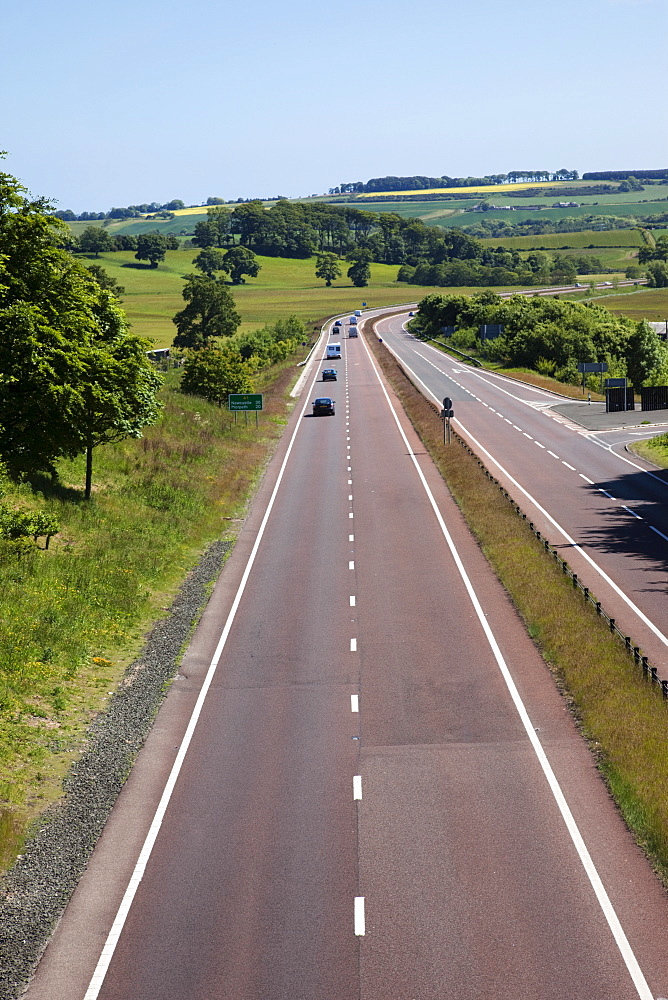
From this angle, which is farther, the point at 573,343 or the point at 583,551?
the point at 573,343

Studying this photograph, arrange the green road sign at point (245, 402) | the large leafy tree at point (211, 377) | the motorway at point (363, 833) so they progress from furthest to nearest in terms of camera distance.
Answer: the large leafy tree at point (211, 377) < the green road sign at point (245, 402) < the motorway at point (363, 833)

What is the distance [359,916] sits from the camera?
15609 mm

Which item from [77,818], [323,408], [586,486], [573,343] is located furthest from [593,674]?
[573,343]

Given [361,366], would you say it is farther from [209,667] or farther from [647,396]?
[209,667]

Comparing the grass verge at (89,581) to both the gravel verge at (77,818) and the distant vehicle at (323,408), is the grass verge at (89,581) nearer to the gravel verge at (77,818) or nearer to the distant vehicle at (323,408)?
the gravel verge at (77,818)

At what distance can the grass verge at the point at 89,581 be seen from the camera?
2212cm

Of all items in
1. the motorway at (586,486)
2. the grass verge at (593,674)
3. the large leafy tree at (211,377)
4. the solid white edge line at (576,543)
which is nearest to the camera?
the grass verge at (593,674)

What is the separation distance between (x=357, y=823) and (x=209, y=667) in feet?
32.9

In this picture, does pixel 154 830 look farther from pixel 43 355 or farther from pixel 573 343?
pixel 573 343

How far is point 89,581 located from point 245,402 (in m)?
38.3

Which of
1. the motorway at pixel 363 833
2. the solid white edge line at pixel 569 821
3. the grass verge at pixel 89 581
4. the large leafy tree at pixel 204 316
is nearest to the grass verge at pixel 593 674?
the motorway at pixel 363 833

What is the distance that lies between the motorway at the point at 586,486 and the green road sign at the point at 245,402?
13749 millimetres

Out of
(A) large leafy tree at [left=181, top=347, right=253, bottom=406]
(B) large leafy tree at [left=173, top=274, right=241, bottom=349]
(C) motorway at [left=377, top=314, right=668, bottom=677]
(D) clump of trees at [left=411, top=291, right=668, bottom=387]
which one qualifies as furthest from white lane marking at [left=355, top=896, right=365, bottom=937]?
(B) large leafy tree at [left=173, top=274, right=241, bottom=349]

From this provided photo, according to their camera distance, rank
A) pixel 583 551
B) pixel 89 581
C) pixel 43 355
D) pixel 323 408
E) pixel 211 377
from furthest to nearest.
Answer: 1. pixel 323 408
2. pixel 211 377
3. pixel 583 551
4. pixel 43 355
5. pixel 89 581
